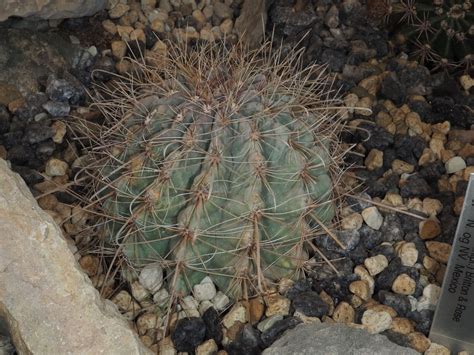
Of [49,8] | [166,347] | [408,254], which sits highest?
[49,8]

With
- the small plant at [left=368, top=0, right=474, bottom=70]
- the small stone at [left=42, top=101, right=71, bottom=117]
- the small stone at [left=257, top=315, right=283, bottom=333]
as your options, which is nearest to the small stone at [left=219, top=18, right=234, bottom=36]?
the small plant at [left=368, top=0, right=474, bottom=70]

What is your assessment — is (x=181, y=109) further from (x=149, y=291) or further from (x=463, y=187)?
(x=463, y=187)

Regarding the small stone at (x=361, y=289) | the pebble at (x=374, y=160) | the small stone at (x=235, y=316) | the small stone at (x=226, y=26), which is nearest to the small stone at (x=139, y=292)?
the small stone at (x=235, y=316)

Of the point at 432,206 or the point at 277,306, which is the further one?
the point at 432,206

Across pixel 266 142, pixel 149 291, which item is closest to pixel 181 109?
pixel 266 142

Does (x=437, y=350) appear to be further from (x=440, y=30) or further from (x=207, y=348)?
(x=440, y=30)

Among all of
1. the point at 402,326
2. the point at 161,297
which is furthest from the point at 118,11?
the point at 402,326

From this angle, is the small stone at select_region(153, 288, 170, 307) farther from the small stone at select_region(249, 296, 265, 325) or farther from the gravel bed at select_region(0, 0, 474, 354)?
the small stone at select_region(249, 296, 265, 325)

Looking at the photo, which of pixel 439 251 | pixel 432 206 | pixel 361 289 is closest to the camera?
pixel 361 289
